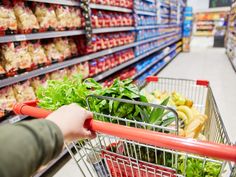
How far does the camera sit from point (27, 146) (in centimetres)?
49

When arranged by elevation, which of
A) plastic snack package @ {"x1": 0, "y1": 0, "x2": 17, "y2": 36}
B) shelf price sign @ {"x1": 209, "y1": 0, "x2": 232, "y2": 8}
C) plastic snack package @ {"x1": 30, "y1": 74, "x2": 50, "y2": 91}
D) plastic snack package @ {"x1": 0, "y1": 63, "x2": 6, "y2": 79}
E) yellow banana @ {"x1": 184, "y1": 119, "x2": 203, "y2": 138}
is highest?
shelf price sign @ {"x1": 209, "y1": 0, "x2": 232, "y2": 8}

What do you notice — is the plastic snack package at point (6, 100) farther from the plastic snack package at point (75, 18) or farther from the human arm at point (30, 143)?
the human arm at point (30, 143)

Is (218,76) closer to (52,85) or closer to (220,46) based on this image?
(52,85)

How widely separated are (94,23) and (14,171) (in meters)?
2.51

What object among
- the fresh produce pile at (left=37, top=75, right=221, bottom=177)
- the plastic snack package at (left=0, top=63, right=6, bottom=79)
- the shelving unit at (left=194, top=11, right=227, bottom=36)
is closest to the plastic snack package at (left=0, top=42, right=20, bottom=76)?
the plastic snack package at (left=0, top=63, right=6, bottom=79)

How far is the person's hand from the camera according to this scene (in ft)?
1.98

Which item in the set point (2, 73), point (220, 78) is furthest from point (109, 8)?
point (220, 78)

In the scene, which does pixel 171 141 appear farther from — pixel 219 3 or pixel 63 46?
pixel 219 3

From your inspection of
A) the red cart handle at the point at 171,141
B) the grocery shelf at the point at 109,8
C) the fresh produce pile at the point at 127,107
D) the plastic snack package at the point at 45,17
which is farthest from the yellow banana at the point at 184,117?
the grocery shelf at the point at 109,8

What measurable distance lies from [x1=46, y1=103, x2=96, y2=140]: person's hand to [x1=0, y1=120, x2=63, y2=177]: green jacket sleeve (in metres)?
0.04

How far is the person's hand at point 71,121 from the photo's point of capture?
60 centimetres

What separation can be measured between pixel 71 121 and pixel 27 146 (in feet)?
0.52

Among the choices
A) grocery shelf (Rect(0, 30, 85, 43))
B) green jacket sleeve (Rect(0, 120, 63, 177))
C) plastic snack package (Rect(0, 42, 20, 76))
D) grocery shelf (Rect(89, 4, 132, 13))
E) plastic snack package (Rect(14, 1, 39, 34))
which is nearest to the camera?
green jacket sleeve (Rect(0, 120, 63, 177))

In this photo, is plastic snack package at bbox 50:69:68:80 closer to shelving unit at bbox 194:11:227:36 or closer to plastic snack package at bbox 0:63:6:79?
plastic snack package at bbox 0:63:6:79
